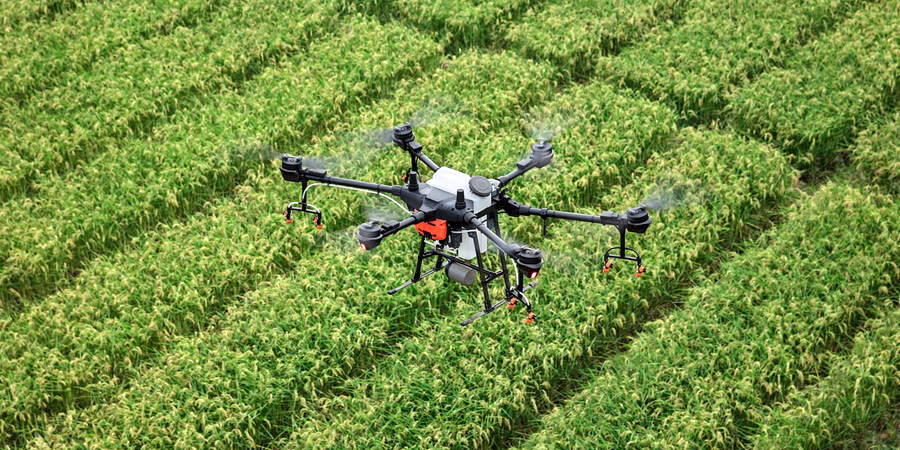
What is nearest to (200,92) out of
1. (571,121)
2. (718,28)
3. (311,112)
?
(311,112)

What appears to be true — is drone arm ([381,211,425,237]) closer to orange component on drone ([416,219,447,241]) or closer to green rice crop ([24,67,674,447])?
orange component on drone ([416,219,447,241])

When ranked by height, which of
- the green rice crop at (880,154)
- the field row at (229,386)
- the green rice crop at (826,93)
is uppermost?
the green rice crop at (826,93)

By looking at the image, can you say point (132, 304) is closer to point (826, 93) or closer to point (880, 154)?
point (880, 154)

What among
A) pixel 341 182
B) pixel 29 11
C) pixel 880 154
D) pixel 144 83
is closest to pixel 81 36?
pixel 29 11

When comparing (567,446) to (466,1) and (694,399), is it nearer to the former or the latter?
(694,399)

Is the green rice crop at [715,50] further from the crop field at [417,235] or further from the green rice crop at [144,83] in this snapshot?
the green rice crop at [144,83]

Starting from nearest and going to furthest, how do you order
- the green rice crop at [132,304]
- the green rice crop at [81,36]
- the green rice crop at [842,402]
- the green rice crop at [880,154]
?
the green rice crop at [842,402] < the green rice crop at [132,304] < the green rice crop at [880,154] < the green rice crop at [81,36]

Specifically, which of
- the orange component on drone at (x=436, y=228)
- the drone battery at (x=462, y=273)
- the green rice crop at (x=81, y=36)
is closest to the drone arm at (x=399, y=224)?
the orange component on drone at (x=436, y=228)
